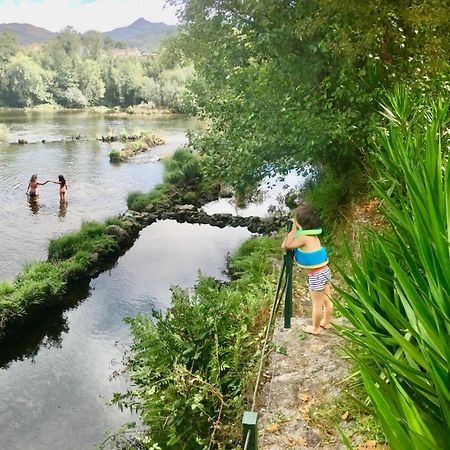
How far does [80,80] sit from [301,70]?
67.4 meters

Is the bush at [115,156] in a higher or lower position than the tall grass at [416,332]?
lower

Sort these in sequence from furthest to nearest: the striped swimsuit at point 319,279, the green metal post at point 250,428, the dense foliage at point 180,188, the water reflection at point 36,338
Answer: the dense foliage at point 180,188
the water reflection at point 36,338
the striped swimsuit at point 319,279
the green metal post at point 250,428

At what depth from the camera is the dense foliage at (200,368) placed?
16.3ft

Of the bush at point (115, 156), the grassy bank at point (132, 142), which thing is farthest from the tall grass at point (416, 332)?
the grassy bank at point (132, 142)

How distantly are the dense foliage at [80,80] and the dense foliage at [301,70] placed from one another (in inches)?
1845

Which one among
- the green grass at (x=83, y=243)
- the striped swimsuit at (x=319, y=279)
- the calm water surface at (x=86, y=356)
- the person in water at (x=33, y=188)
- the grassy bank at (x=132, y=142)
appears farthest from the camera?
the grassy bank at (x=132, y=142)

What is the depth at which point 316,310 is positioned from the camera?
4.92 m

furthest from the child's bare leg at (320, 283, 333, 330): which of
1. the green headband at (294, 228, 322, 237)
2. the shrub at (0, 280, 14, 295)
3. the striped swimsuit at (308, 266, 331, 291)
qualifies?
the shrub at (0, 280, 14, 295)

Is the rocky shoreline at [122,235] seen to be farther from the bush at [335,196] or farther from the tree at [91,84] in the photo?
the tree at [91,84]

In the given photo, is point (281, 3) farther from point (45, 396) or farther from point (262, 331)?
point (45, 396)

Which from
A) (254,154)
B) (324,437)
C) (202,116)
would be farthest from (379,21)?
(324,437)

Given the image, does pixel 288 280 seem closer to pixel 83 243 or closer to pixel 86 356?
pixel 86 356

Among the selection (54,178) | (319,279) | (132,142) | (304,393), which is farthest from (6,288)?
(132,142)

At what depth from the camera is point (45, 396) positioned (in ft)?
26.5
